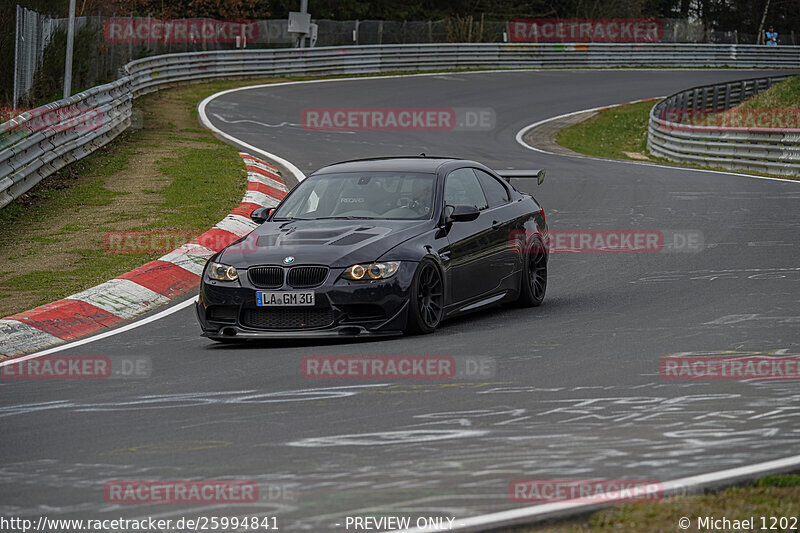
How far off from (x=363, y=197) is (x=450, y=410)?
4076 mm

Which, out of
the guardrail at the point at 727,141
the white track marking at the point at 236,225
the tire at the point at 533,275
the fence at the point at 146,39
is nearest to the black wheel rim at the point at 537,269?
the tire at the point at 533,275

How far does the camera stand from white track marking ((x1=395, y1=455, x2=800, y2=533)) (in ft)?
15.3

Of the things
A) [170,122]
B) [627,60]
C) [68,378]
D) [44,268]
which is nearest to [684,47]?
[627,60]

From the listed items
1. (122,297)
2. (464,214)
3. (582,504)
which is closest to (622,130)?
(122,297)

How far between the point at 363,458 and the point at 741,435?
1862mm

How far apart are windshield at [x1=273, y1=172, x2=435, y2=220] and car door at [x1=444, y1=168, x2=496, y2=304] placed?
27 cm

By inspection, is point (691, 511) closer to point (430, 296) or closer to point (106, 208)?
point (430, 296)

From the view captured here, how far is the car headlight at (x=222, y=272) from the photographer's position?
9570 mm

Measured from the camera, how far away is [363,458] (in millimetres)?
5781

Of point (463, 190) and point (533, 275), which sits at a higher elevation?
point (463, 190)

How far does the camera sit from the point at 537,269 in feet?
37.8

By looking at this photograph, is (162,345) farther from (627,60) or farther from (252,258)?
(627,60)

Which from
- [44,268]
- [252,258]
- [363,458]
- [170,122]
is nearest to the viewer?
[363,458]

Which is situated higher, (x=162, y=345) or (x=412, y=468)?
(x=412, y=468)
